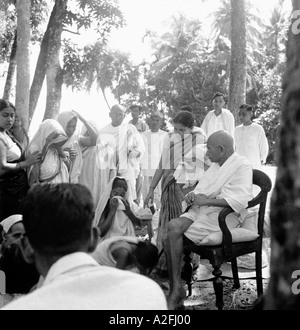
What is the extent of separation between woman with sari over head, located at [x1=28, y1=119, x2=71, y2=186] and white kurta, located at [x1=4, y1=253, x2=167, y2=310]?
4.06 m

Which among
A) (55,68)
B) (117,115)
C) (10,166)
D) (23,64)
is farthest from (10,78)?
(10,166)

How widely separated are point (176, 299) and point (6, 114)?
238 cm

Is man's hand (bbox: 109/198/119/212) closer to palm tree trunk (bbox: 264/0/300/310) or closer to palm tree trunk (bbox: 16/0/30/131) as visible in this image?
palm tree trunk (bbox: 16/0/30/131)

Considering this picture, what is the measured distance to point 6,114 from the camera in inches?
199

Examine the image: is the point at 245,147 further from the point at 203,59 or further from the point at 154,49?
the point at 154,49

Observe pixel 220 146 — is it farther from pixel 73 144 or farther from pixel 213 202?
pixel 73 144

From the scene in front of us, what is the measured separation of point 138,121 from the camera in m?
10.7

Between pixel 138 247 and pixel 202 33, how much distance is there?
40.4 metres

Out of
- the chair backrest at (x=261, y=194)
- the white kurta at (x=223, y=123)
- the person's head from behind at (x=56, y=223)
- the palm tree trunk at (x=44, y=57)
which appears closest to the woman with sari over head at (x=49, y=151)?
the chair backrest at (x=261, y=194)

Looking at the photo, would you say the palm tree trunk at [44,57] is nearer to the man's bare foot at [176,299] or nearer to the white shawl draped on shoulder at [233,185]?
the white shawl draped on shoulder at [233,185]

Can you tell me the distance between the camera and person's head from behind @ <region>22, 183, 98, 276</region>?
70.0 inches

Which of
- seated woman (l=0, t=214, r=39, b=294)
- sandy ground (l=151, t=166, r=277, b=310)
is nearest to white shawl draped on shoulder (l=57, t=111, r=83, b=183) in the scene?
sandy ground (l=151, t=166, r=277, b=310)
